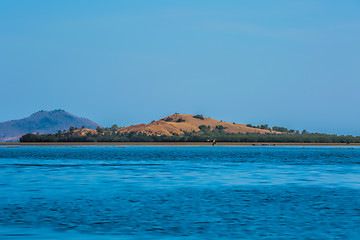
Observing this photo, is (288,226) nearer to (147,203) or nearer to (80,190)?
(147,203)

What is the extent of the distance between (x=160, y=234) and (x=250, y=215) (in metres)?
6.40

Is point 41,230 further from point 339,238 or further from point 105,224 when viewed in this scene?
point 339,238

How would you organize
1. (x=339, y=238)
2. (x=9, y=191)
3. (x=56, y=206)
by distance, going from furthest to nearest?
(x=9, y=191), (x=56, y=206), (x=339, y=238)

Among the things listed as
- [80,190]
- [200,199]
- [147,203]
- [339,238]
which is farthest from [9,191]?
[339,238]

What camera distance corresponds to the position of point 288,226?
2298cm

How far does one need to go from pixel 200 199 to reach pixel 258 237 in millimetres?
11532

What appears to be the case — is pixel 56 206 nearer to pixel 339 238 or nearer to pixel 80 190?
pixel 80 190

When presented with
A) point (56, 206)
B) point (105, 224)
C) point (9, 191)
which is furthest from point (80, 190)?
point (105, 224)

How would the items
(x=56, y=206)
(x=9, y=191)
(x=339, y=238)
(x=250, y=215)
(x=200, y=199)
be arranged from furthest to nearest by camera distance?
(x=9, y=191) < (x=200, y=199) < (x=56, y=206) < (x=250, y=215) < (x=339, y=238)

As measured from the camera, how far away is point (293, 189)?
38.0 m

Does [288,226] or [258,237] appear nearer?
[258,237]

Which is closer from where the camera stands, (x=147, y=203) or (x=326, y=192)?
(x=147, y=203)

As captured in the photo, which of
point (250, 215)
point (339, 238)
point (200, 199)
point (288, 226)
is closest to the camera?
point (339, 238)

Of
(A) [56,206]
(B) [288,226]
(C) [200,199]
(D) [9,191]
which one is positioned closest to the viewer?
(B) [288,226]
